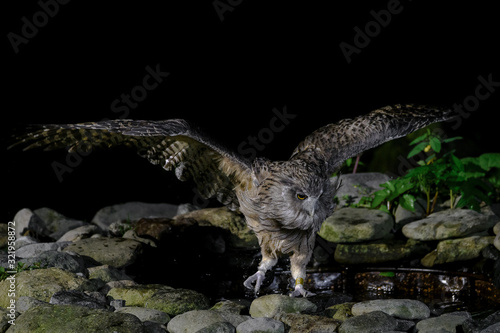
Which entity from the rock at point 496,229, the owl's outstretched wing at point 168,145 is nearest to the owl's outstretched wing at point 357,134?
the owl's outstretched wing at point 168,145

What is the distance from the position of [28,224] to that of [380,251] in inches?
146

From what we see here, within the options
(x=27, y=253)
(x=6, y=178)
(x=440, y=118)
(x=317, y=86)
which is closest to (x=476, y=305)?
(x=440, y=118)

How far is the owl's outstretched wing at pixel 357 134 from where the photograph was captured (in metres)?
3.91

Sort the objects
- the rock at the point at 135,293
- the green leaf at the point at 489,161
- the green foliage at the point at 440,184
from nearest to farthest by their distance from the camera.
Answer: the rock at the point at 135,293 → the green foliage at the point at 440,184 → the green leaf at the point at 489,161

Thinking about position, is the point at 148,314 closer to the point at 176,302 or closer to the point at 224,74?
the point at 176,302

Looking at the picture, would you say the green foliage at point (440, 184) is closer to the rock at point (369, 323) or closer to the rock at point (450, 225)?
the rock at point (450, 225)

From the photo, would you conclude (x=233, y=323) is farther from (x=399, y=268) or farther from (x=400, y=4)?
(x=400, y=4)

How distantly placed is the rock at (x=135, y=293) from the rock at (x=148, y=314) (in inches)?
8.5

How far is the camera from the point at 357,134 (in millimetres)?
4016

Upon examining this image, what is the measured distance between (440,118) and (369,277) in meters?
1.43

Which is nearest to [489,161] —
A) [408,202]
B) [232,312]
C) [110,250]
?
[408,202]

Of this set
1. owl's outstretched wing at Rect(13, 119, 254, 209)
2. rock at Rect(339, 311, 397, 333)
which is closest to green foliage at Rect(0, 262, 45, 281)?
owl's outstretched wing at Rect(13, 119, 254, 209)

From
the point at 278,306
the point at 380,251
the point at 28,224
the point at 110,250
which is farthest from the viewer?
the point at 28,224

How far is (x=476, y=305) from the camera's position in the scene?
12.9 feet
